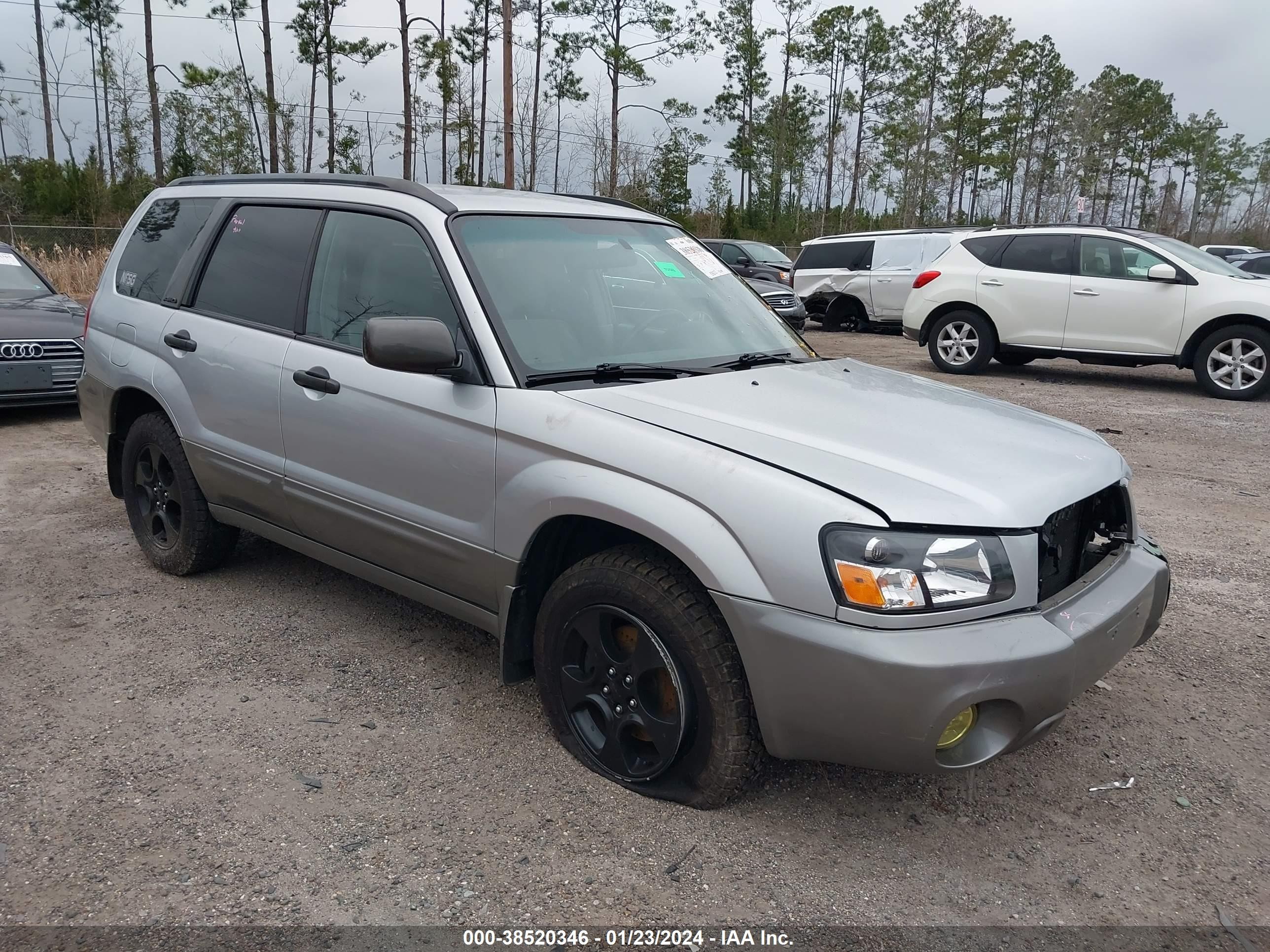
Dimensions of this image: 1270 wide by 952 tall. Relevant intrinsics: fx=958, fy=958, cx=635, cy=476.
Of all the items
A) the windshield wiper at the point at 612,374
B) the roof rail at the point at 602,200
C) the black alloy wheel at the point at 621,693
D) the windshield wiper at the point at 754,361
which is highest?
the roof rail at the point at 602,200

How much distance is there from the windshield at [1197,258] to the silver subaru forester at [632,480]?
8.35 metres

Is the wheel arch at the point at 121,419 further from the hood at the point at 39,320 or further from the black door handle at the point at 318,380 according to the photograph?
the hood at the point at 39,320

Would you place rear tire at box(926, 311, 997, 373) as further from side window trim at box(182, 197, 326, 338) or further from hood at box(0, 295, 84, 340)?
side window trim at box(182, 197, 326, 338)

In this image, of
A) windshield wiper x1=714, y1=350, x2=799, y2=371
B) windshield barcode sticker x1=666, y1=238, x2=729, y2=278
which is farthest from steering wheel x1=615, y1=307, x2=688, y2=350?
windshield barcode sticker x1=666, y1=238, x2=729, y2=278

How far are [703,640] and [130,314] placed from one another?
11.3 feet

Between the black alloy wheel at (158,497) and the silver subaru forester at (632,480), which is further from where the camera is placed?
the black alloy wheel at (158,497)

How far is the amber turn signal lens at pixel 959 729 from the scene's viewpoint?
239 cm

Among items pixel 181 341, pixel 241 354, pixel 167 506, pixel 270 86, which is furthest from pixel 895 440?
pixel 270 86

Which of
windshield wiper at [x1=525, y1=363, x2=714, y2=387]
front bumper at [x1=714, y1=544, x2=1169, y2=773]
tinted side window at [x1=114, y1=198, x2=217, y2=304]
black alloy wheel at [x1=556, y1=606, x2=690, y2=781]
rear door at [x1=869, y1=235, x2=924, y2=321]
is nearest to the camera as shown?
front bumper at [x1=714, y1=544, x2=1169, y2=773]

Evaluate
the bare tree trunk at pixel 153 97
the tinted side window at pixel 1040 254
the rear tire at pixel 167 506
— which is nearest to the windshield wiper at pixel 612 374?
the rear tire at pixel 167 506

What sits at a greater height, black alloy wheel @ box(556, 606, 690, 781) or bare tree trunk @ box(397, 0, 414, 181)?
bare tree trunk @ box(397, 0, 414, 181)

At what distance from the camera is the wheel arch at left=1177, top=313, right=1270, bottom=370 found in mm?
9805

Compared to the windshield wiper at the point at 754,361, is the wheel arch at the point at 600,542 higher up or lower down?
lower down

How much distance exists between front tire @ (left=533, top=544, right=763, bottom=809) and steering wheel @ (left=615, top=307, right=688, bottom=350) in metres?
0.87
